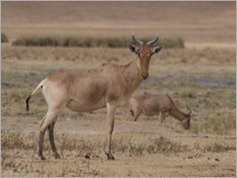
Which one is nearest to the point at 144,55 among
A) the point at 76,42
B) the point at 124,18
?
the point at 76,42

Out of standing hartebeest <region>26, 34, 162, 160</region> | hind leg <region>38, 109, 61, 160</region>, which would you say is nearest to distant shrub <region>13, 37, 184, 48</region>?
standing hartebeest <region>26, 34, 162, 160</region>

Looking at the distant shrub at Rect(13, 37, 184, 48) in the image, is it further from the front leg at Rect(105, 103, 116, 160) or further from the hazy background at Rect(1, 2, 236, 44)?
the front leg at Rect(105, 103, 116, 160)

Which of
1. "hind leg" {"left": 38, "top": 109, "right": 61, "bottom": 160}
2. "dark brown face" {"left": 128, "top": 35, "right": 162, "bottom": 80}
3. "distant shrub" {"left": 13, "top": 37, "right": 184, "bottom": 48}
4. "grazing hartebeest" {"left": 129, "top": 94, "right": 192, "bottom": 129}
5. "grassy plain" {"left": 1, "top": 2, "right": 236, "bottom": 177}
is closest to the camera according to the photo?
"grassy plain" {"left": 1, "top": 2, "right": 236, "bottom": 177}

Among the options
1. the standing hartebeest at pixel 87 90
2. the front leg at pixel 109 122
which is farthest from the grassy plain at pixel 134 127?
the standing hartebeest at pixel 87 90

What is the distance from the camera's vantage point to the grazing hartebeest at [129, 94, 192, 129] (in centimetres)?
2288

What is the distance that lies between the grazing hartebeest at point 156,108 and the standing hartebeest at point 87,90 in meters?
8.66

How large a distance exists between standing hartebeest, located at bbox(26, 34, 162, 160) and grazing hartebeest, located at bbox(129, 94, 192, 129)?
8.66 metres

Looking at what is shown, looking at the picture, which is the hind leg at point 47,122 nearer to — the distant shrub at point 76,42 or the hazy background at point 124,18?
the distant shrub at point 76,42

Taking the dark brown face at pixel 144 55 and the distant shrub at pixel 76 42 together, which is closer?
the dark brown face at pixel 144 55

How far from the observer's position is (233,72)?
4253 centimetres

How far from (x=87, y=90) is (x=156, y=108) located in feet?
31.0

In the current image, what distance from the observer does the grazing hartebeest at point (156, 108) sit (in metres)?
22.9

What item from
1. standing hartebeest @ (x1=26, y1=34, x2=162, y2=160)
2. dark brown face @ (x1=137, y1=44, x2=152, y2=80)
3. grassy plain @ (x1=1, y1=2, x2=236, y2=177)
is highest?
dark brown face @ (x1=137, y1=44, x2=152, y2=80)

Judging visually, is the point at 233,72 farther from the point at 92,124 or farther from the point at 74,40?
the point at 74,40
